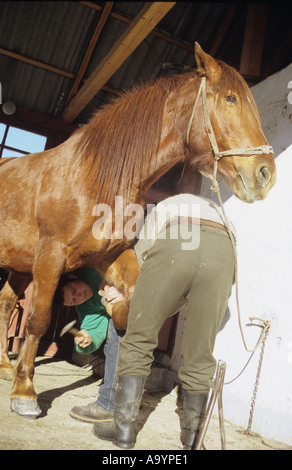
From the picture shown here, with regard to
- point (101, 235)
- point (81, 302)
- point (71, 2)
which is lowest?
point (81, 302)

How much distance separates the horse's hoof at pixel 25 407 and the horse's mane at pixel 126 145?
1266mm

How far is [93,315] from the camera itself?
302cm

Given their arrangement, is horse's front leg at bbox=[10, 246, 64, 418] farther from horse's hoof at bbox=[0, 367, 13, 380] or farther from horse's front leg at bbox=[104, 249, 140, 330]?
horse's hoof at bbox=[0, 367, 13, 380]

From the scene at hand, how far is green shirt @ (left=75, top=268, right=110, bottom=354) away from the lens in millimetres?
2871

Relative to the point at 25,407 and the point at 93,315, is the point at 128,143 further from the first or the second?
the point at 25,407

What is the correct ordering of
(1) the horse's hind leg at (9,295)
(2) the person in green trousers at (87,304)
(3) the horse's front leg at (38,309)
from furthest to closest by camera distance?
1. (1) the horse's hind leg at (9,295)
2. (2) the person in green trousers at (87,304)
3. (3) the horse's front leg at (38,309)

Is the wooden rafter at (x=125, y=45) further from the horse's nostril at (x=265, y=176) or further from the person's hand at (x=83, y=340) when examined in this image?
the person's hand at (x=83, y=340)

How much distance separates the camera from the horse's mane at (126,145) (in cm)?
238

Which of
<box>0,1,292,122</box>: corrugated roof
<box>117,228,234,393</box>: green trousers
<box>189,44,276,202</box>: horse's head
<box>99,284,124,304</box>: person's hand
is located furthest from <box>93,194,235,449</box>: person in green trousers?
<box>0,1,292,122</box>: corrugated roof

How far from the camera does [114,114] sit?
2.53 metres

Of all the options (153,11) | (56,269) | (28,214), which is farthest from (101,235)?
(153,11)

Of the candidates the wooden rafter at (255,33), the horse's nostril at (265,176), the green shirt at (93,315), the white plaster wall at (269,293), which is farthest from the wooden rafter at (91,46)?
the horse's nostril at (265,176)

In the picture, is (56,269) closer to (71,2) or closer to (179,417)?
(179,417)
